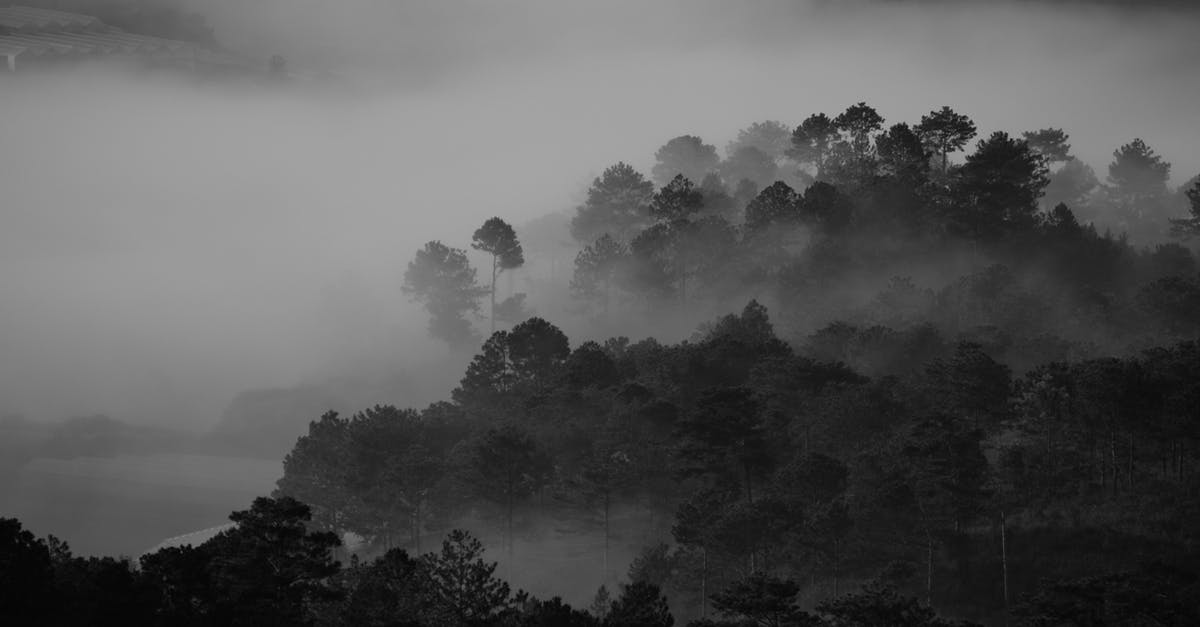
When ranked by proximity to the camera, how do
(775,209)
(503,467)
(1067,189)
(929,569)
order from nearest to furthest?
(929,569)
(503,467)
(775,209)
(1067,189)

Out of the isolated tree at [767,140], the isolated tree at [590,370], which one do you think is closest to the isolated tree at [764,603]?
the isolated tree at [590,370]

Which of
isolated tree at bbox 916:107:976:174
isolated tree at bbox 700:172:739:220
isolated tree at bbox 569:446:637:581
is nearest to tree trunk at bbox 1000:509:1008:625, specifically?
isolated tree at bbox 569:446:637:581

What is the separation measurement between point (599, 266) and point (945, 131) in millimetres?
40542

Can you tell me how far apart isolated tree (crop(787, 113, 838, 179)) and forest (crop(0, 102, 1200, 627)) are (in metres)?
10.6

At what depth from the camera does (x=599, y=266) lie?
452 ft

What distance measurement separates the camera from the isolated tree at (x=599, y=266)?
5404 inches

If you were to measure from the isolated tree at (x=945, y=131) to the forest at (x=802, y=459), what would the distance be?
32.7 inches

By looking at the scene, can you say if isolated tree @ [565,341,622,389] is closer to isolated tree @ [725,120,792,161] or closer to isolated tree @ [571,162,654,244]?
isolated tree @ [571,162,654,244]

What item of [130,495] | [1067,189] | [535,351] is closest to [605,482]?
[535,351]

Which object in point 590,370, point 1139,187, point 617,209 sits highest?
point 1139,187

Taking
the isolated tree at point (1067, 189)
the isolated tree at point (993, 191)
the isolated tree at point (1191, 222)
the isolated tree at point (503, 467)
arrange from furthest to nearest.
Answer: the isolated tree at point (1067, 189), the isolated tree at point (1191, 222), the isolated tree at point (993, 191), the isolated tree at point (503, 467)

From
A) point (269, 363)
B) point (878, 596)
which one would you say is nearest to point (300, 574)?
point (878, 596)

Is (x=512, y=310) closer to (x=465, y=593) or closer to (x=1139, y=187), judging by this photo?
(x=1139, y=187)

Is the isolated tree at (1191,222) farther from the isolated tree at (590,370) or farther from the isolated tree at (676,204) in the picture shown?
the isolated tree at (590,370)
